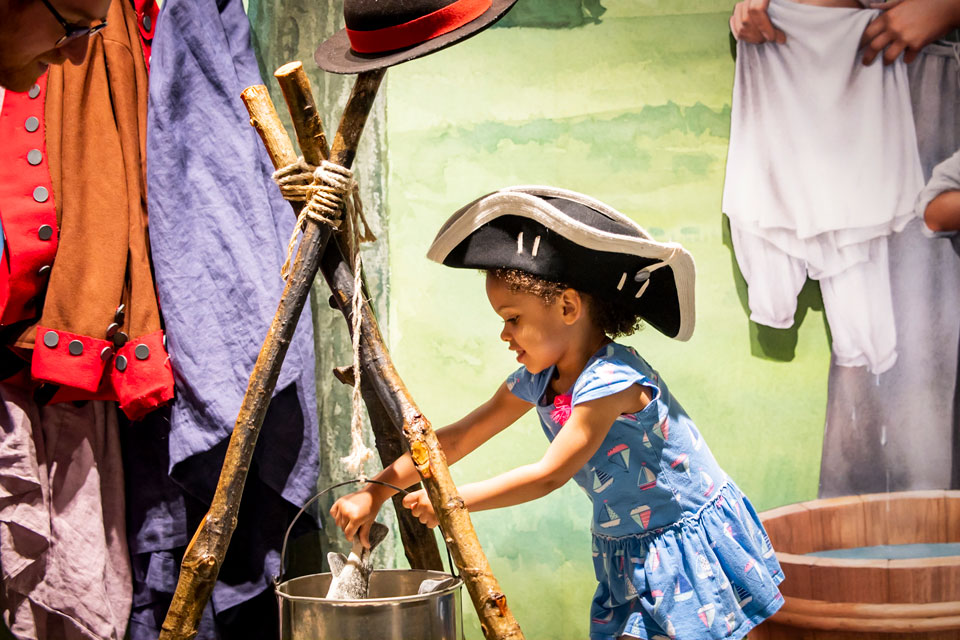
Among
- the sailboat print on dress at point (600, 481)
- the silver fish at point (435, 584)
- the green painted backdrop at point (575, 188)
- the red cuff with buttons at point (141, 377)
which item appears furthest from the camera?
the green painted backdrop at point (575, 188)

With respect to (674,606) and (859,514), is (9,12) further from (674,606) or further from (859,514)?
(859,514)

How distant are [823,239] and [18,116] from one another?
1.82 m

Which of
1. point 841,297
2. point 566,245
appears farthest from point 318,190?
point 841,297

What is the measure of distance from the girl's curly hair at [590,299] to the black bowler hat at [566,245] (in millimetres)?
21

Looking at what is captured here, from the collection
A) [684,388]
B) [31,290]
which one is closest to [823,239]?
[684,388]

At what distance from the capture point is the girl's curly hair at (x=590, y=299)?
1591 millimetres

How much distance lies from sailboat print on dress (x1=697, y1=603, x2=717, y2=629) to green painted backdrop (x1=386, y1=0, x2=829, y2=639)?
0.65 metres

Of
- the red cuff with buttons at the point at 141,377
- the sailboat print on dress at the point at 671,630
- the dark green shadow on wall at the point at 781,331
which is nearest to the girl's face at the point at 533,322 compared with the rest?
the sailboat print on dress at the point at 671,630

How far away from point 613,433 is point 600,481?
0.10 metres

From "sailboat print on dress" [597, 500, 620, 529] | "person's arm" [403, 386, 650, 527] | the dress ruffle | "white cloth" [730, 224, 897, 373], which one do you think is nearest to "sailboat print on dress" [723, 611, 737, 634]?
the dress ruffle

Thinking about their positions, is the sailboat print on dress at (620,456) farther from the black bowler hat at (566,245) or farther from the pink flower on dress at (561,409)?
the black bowler hat at (566,245)

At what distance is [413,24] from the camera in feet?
4.74

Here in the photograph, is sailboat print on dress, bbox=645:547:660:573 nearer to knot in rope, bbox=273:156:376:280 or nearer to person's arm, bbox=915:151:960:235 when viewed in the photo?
knot in rope, bbox=273:156:376:280

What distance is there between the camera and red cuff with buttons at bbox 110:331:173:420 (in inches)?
69.7
